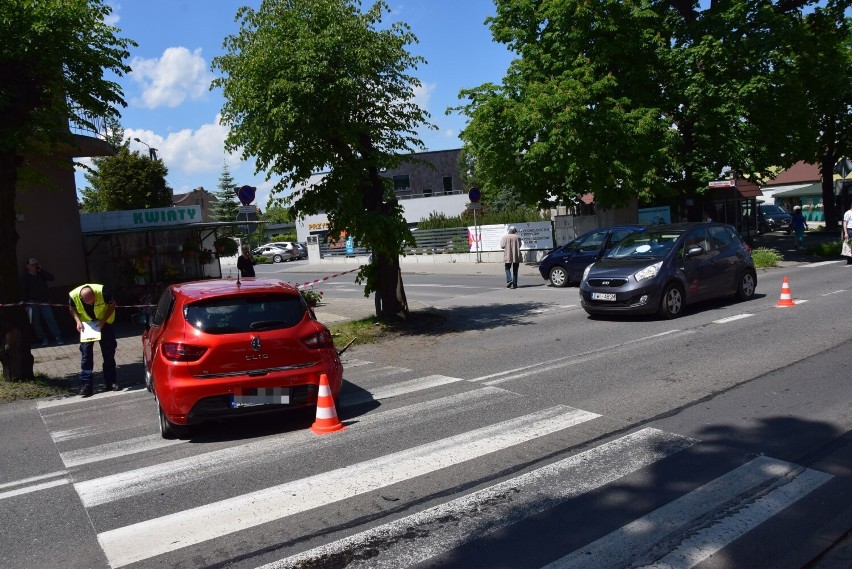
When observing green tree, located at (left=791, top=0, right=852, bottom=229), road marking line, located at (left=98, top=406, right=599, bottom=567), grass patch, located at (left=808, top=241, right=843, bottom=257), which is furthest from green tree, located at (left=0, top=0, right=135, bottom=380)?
grass patch, located at (left=808, top=241, right=843, bottom=257)

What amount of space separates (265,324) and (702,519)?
4427 millimetres

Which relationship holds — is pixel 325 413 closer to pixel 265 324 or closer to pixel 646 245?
pixel 265 324

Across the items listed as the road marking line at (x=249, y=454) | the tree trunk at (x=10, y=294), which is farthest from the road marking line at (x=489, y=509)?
the tree trunk at (x=10, y=294)

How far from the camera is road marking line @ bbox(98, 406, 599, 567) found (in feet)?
16.1

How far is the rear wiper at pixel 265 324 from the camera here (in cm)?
738

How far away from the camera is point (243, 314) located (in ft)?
24.5

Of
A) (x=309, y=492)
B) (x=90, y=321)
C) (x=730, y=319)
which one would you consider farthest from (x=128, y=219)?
(x=309, y=492)

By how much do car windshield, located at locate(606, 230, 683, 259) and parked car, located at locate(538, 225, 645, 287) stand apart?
5732 mm

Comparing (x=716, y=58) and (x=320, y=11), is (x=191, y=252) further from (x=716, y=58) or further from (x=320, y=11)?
(x=716, y=58)

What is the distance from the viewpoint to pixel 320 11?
1295 centimetres

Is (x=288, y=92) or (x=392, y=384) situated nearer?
(x=392, y=384)

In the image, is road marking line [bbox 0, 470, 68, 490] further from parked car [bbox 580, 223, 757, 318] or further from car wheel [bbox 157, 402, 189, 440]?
parked car [bbox 580, 223, 757, 318]

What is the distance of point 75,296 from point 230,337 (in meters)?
4.02

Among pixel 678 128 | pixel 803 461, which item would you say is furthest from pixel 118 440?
pixel 678 128
